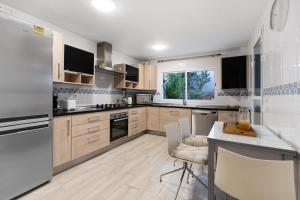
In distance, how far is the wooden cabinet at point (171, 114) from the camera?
3779 millimetres

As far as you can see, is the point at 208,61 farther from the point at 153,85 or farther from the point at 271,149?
the point at 271,149

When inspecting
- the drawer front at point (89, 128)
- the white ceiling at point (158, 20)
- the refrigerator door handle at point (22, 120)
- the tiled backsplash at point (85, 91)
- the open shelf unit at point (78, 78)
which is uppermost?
the white ceiling at point (158, 20)

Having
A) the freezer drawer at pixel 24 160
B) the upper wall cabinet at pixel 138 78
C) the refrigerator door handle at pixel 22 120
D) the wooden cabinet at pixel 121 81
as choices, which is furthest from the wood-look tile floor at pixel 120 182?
the upper wall cabinet at pixel 138 78

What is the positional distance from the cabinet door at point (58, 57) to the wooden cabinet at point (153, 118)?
2.44 metres

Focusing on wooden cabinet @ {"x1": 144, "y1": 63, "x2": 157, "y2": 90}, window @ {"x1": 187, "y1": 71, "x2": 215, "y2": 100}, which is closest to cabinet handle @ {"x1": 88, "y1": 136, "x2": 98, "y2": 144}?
wooden cabinet @ {"x1": 144, "y1": 63, "x2": 157, "y2": 90}

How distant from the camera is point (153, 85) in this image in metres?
4.78

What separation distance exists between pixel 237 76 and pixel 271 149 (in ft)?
9.32

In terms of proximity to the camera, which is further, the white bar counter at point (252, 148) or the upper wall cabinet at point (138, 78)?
the upper wall cabinet at point (138, 78)

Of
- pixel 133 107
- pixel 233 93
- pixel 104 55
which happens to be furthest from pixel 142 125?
pixel 233 93

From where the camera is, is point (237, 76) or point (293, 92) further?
point (237, 76)

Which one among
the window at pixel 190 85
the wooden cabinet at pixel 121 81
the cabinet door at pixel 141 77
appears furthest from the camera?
the cabinet door at pixel 141 77

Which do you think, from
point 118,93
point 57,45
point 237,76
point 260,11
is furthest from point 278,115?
point 118,93

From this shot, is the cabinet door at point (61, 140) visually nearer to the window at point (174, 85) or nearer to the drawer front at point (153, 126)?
the drawer front at point (153, 126)

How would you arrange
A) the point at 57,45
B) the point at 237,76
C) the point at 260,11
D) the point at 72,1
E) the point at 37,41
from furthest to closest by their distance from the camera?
the point at 237,76, the point at 57,45, the point at 260,11, the point at 72,1, the point at 37,41
